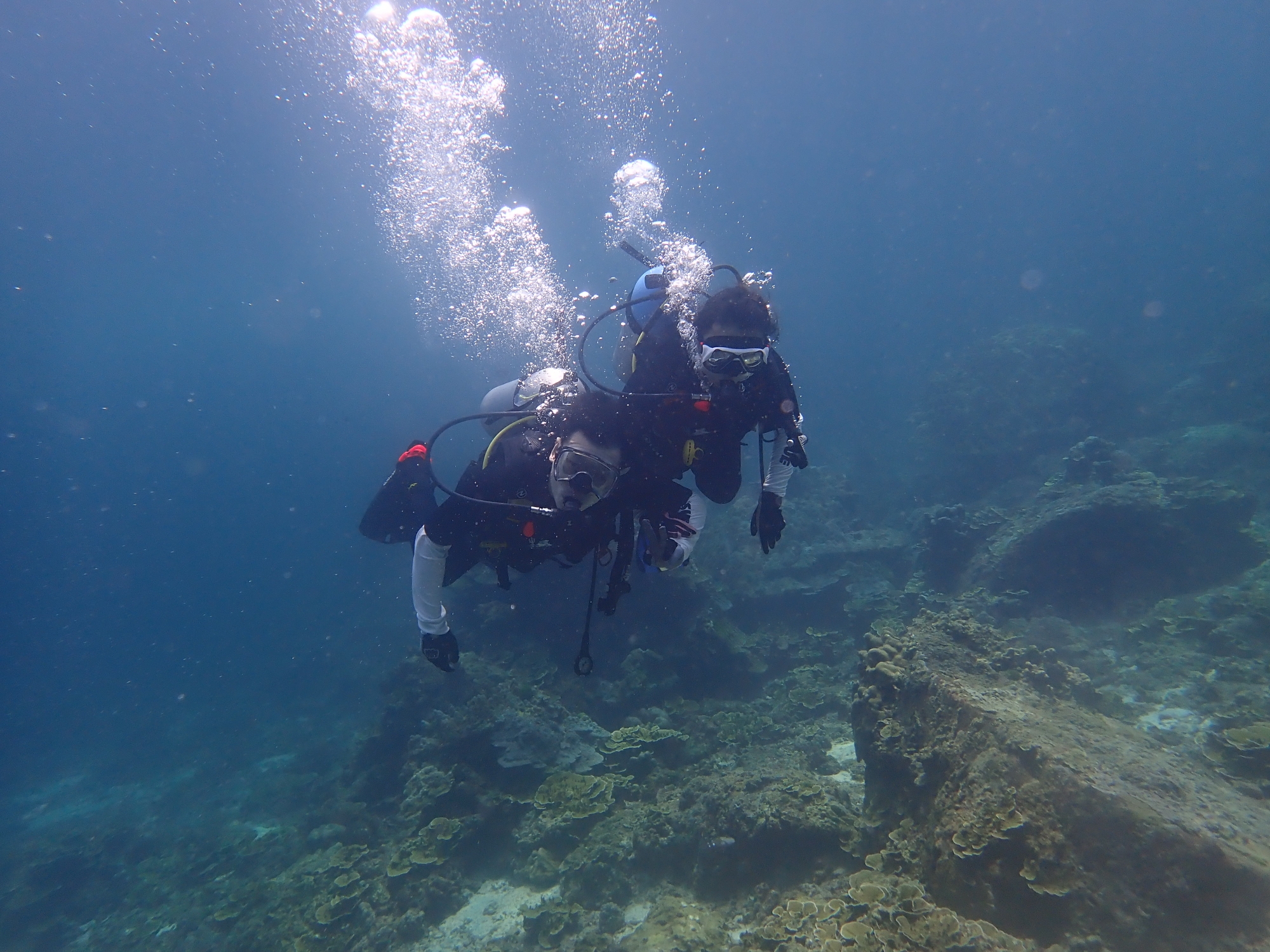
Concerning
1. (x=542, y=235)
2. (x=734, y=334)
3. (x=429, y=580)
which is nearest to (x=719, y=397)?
(x=734, y=334)

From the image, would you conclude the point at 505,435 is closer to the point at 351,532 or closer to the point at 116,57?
the point at 116,57

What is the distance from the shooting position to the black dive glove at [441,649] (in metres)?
4.45

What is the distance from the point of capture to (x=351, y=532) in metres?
76.9

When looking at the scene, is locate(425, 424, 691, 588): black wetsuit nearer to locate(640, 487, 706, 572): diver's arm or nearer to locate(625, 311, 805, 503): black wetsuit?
locate(640, 487, 706, 572): diver's arm

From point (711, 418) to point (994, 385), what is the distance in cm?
2188

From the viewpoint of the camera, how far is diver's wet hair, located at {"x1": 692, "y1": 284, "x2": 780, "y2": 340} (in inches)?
152

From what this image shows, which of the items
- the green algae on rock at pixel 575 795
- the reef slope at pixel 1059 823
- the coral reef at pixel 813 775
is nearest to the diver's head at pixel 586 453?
the coral reef at pixel 813 775

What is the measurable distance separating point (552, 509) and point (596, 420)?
28.3 inches

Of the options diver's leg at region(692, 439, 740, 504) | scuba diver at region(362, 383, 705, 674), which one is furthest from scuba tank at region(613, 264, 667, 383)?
diver's leg at region(692, 439, 740, 504)

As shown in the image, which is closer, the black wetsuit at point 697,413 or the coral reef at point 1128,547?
the black wetsuit at point 697,413

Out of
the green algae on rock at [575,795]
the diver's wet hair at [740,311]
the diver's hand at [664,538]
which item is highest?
the diver's wet hair at [740,311]

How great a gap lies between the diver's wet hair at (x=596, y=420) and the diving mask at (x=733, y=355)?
2.45ft

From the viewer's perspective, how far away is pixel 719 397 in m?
4.01

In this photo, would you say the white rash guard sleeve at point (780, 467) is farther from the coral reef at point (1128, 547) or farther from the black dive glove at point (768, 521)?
the coral reef at point (1128, 547)
